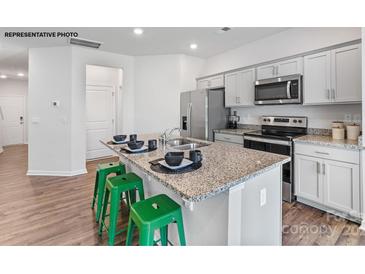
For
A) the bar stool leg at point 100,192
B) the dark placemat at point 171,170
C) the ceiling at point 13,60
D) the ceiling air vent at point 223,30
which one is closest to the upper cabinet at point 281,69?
the ceiling air vent at point 223,30

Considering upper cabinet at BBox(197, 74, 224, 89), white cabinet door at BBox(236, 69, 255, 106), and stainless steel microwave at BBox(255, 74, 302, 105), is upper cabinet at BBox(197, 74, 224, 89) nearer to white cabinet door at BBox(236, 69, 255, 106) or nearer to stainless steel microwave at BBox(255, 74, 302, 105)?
white cabinet door at BBox(236, 69, 255, 106)

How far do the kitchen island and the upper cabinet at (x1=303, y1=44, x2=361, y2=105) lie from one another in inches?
63.8

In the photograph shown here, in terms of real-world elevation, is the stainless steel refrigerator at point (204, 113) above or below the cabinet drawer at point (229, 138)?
above

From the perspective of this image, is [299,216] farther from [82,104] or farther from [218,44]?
[82,104]

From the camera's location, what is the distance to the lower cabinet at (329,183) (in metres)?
2.24

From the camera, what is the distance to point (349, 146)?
2.22m

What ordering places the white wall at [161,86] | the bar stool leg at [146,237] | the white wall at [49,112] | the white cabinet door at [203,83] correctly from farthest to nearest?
the white wall at [161,86]
the white cabinet door at [203,83]
the white wall at [49,112]
the bar stool leg at [146,237]

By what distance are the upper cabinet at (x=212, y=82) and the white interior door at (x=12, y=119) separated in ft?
23.5

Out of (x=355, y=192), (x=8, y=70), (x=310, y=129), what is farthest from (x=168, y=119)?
(x=8, y=70)

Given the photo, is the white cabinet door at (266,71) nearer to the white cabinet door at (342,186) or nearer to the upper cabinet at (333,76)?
the upper cabinet at (333,76)

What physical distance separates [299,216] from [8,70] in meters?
8.16

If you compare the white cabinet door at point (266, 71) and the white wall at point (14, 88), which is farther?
the white wall at point (14, 88)

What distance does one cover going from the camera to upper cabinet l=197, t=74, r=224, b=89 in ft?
13.9

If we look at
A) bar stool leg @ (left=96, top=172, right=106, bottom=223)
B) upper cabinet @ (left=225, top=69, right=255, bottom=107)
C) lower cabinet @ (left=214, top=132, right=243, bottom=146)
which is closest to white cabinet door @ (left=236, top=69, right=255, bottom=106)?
upper cabinet @ (left=225, top=69, right=255, bottom=107)
